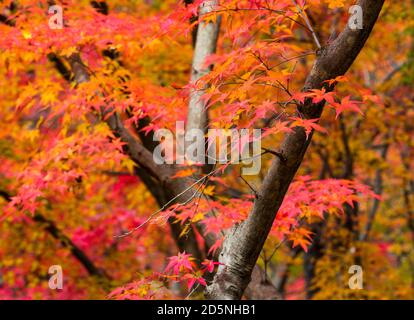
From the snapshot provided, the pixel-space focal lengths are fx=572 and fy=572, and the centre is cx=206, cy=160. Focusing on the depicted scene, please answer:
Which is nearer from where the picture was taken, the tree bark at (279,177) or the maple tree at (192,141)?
the tree bark at (279,177)

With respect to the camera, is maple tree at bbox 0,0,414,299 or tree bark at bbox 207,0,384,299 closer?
tree bark at bbox 207,0,384,299

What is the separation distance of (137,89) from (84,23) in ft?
2.98

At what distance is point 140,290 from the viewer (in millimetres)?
4367

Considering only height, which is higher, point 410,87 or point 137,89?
point 410,87

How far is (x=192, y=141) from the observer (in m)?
6.00

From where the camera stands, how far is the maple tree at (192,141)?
4.01 m

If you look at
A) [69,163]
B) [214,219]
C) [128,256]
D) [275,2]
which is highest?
[275,2]

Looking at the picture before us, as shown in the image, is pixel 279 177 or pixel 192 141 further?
pixel 192 141

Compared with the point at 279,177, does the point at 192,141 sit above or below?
above

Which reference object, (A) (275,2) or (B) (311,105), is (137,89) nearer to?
(A) (275,2)

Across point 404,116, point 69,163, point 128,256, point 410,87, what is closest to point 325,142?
point 404,116

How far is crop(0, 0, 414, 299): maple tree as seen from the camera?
401cm
